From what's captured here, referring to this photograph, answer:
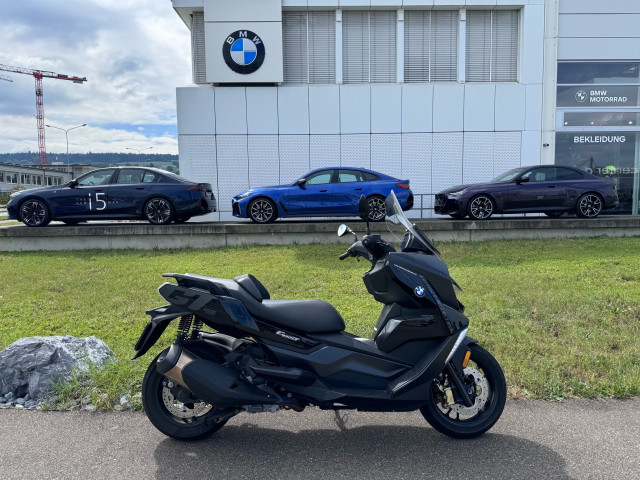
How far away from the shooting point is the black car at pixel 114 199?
11.3m

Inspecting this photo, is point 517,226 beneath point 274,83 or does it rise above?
beneath

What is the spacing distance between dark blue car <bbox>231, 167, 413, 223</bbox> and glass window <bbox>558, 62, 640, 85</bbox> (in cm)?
899

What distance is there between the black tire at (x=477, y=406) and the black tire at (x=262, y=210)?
910 centimetres

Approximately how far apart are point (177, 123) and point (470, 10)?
34.3ft

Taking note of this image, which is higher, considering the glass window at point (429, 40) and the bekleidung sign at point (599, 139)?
the glass window at point (429, 40)

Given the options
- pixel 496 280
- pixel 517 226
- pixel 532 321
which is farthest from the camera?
pixel 517 226

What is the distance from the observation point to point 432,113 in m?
16.3

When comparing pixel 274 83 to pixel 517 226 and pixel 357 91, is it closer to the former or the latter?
pixel 357 91

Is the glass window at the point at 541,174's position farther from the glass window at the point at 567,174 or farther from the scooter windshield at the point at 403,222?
the scooter windshield at the point at 403,222

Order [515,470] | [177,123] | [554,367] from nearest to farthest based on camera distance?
[515,470] < [554,367] < [177,123]

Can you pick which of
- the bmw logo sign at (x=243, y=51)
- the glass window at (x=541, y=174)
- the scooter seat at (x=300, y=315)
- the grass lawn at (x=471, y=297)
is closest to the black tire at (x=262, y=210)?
the grass lawn at (x=471, y=297)

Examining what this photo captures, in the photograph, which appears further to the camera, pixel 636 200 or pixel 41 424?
pixel 636 200

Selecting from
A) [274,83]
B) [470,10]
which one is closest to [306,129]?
[274,83]

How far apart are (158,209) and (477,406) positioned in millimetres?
9706
